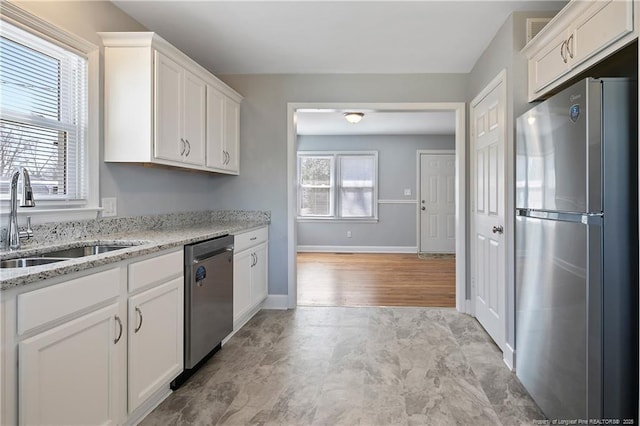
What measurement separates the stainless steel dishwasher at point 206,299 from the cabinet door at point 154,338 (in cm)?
6

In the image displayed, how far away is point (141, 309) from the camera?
180 centimetres

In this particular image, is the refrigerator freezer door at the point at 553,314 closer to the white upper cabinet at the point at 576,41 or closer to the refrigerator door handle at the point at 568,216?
the refrigerator door handle at the point at 568,216

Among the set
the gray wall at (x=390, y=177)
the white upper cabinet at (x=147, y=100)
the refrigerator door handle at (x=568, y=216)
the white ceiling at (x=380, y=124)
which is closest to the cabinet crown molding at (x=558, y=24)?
the refrigerator door handle at (x=568, y=216)

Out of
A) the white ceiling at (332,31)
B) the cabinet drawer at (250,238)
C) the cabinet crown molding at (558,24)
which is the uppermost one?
the white ceiling at (332,31)

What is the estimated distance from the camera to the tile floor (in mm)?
1946

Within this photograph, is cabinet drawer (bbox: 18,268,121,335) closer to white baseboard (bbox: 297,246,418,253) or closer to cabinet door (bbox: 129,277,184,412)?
cabinet door (bbox: 129,277,184,412)

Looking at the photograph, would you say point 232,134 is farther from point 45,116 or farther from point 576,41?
point 576,41

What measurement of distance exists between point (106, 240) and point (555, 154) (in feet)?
7.69

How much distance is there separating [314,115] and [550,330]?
15.3 ft

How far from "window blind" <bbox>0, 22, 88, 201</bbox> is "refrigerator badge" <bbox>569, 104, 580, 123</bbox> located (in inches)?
102

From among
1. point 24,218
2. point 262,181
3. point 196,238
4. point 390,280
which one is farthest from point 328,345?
point 390,280

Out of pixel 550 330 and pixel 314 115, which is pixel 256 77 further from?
pixel 550 330

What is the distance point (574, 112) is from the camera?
5.29 feet

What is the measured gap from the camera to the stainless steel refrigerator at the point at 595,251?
1.50 metres
